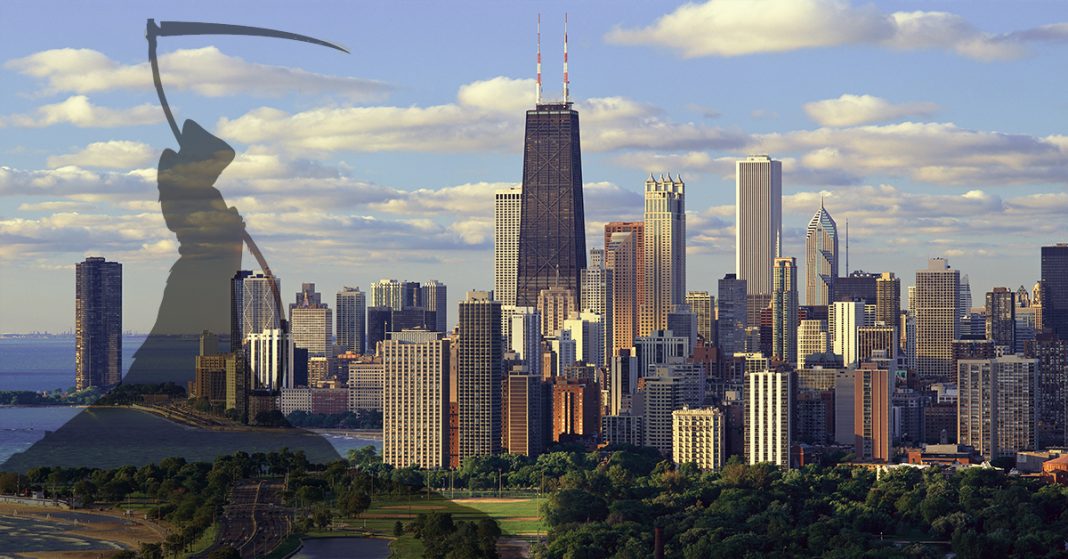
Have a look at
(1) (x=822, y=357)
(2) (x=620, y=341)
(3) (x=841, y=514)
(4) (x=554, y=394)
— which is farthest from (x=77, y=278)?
(2) (x=620, y=341)

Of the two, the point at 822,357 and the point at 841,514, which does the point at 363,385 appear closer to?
the point at 822,357

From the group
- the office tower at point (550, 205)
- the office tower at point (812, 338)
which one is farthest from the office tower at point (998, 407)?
the office tower at point (550, 205)

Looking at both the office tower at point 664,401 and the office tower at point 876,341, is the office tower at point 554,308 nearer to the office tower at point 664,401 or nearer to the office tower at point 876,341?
the office tower at point 876,341

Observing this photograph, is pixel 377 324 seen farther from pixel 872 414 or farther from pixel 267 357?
pixel 267 357

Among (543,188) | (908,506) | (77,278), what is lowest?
(908,506)

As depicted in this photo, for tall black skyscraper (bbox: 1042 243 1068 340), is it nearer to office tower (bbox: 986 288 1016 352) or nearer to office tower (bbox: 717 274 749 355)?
office tower (bbox: 986 288 1016 352)

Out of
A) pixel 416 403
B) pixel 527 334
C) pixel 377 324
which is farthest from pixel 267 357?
pixel 377 324
